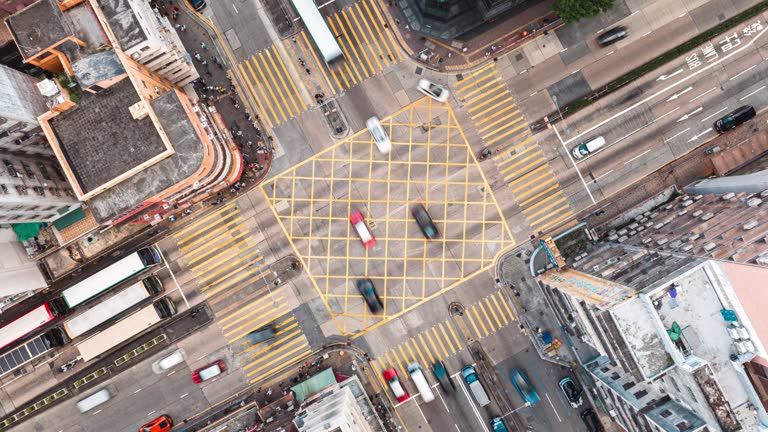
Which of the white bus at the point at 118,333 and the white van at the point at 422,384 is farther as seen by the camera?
the white van at the point at 422,384

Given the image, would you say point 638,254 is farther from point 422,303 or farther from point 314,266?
point 314,266

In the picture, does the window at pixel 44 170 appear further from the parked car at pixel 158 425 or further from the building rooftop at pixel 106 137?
the parked car at pixel 158 425

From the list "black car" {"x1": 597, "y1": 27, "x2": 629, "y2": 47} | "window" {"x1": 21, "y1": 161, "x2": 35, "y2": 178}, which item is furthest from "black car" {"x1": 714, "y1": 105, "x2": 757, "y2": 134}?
"window" {"x1": 21, "y1": 161, "x2": 35, "y2": 178}

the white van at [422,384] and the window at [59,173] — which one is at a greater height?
the window at [59,173]

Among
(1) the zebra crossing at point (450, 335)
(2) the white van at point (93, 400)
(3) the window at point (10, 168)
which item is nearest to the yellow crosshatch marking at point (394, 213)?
(1) the zebra crossing at point (450, 335)

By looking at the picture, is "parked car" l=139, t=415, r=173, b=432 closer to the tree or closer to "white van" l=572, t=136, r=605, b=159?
"white van" l=572, t=136, r=605, b=159

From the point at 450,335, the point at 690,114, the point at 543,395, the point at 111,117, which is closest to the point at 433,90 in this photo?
the point at 450,335

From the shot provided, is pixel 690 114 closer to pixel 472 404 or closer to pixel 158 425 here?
pixel 472 404
